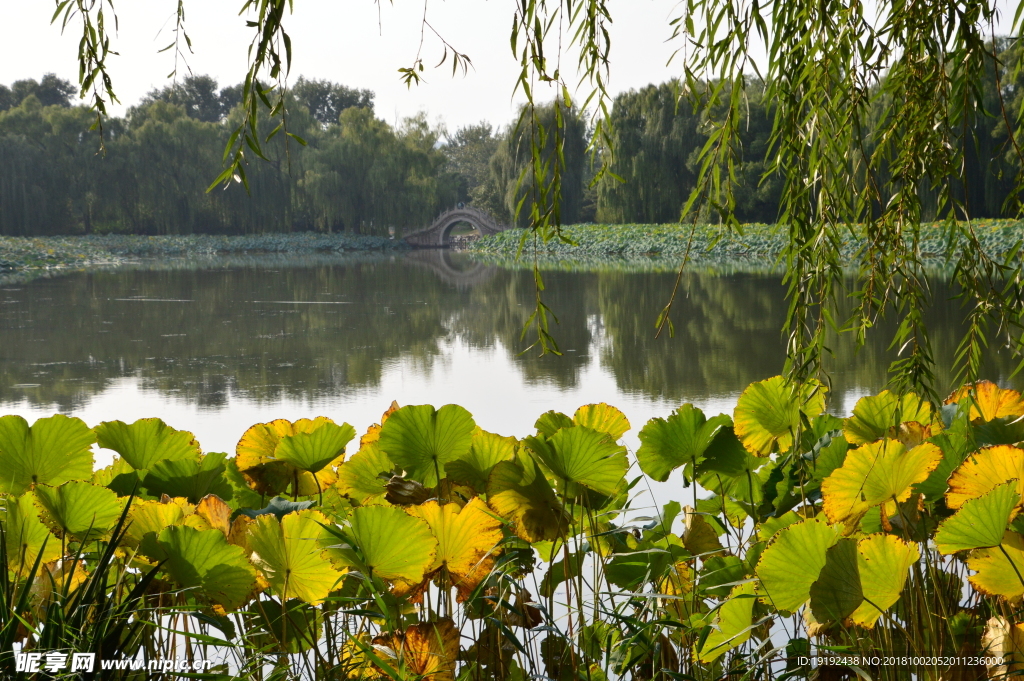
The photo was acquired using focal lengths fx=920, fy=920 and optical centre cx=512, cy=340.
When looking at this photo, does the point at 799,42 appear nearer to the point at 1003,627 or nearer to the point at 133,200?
the point at 1003,627

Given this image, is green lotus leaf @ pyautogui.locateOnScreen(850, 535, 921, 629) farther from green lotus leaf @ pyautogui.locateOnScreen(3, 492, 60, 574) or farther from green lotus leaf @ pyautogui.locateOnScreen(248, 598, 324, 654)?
green lotus leaf @ pyautogui.locateOnScreen(3, 492, 60, 574)

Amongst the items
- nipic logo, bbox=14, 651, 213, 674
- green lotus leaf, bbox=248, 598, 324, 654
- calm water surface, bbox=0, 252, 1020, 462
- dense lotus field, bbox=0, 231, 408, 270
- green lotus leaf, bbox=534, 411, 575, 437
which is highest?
dense lotus field, bbox=0, 231, 408, 270

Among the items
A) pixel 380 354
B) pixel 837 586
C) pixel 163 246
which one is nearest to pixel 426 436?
pixel 837 586

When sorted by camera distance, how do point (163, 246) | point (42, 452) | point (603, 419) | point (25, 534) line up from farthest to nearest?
point (163, 246) < point (603, 419) < point (42, 452) < point (25, 534)

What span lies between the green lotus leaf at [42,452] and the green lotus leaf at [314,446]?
0.27 metres

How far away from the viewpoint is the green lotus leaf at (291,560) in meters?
1.05

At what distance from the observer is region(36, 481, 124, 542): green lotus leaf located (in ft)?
3.80

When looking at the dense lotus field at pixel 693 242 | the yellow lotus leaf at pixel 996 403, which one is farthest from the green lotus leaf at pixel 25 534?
the dense lotus field at pixel 693 242

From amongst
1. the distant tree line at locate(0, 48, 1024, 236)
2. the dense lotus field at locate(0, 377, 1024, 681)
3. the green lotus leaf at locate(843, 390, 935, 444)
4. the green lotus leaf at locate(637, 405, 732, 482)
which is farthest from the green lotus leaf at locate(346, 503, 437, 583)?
the distant tree line at locate(0, 48, 1024, 236)

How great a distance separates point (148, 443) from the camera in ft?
4.71

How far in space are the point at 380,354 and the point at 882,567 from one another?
463 centimetres

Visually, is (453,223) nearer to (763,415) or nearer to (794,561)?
(763,415)

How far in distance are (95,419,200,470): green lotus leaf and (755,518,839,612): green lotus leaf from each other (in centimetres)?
89

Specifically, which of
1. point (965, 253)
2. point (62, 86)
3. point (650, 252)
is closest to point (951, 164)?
point (965, 253)
